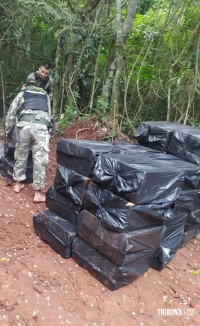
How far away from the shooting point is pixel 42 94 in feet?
13.0

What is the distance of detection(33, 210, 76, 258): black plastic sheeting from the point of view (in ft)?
9.23

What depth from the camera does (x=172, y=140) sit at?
11.7ft

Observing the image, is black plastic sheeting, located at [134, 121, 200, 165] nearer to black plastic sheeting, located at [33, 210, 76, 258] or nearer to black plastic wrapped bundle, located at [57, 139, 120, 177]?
black plastic wrapped bundle, located at [57, 139, 120, 177]

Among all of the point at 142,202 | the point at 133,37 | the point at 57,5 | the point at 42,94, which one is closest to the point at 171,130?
the point at 142,202

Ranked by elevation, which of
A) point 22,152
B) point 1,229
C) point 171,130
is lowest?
point 1,229

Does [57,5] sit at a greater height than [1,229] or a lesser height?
greater

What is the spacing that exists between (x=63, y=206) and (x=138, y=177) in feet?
3.20

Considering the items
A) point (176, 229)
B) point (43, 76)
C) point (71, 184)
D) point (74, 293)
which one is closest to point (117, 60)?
point (43, 76)

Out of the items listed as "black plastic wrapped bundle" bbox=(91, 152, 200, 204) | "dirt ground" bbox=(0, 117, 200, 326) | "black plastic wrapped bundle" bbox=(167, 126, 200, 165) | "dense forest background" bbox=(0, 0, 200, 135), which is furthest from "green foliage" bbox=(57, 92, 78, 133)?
"black plastic wrapped bundle" bbox=(91, 152, 200, 204)

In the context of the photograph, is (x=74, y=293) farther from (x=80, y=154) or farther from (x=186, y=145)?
→ (x=186, y=145)

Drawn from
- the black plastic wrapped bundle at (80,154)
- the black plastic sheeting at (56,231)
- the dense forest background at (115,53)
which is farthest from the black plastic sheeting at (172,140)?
the dense forest background at (115,53)

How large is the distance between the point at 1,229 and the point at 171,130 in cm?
218

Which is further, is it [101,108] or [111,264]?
[101,108]

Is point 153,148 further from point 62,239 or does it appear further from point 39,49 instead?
point 39,49
